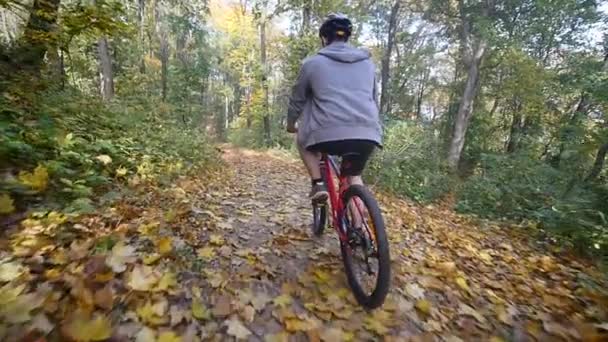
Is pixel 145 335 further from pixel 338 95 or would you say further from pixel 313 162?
pixel 338 95

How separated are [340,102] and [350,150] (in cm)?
35

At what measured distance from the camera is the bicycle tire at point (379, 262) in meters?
2.01

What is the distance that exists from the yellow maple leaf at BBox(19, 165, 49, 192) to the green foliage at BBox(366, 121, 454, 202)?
6303 mm

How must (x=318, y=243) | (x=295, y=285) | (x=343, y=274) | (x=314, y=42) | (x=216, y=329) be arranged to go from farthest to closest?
1. (x=314, y=42)
2. (x=318, y=243)
3. (x=343, y=274)
4. (x=295, y=285)
5. (x=216, y=329)

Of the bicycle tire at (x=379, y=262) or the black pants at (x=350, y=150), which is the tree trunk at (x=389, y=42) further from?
the bicycle tire at (x=379, y=262)

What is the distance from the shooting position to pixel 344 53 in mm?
2428

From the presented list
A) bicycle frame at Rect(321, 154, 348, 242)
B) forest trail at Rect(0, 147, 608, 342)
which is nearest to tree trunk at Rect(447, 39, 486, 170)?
forest trail at Rect(0, 147, 608, 342)

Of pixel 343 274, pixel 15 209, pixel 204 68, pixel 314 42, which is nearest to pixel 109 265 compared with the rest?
pixel 15 209

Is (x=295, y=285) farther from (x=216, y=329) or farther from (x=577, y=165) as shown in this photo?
(x=577, y=165)

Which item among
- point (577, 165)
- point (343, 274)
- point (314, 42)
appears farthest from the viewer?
point (314, 42)

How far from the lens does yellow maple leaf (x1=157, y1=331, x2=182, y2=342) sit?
5.37 ft

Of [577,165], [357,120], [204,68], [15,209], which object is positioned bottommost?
[577,165]

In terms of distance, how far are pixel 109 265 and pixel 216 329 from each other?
0.80 meters

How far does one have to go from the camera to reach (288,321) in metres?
2.02
